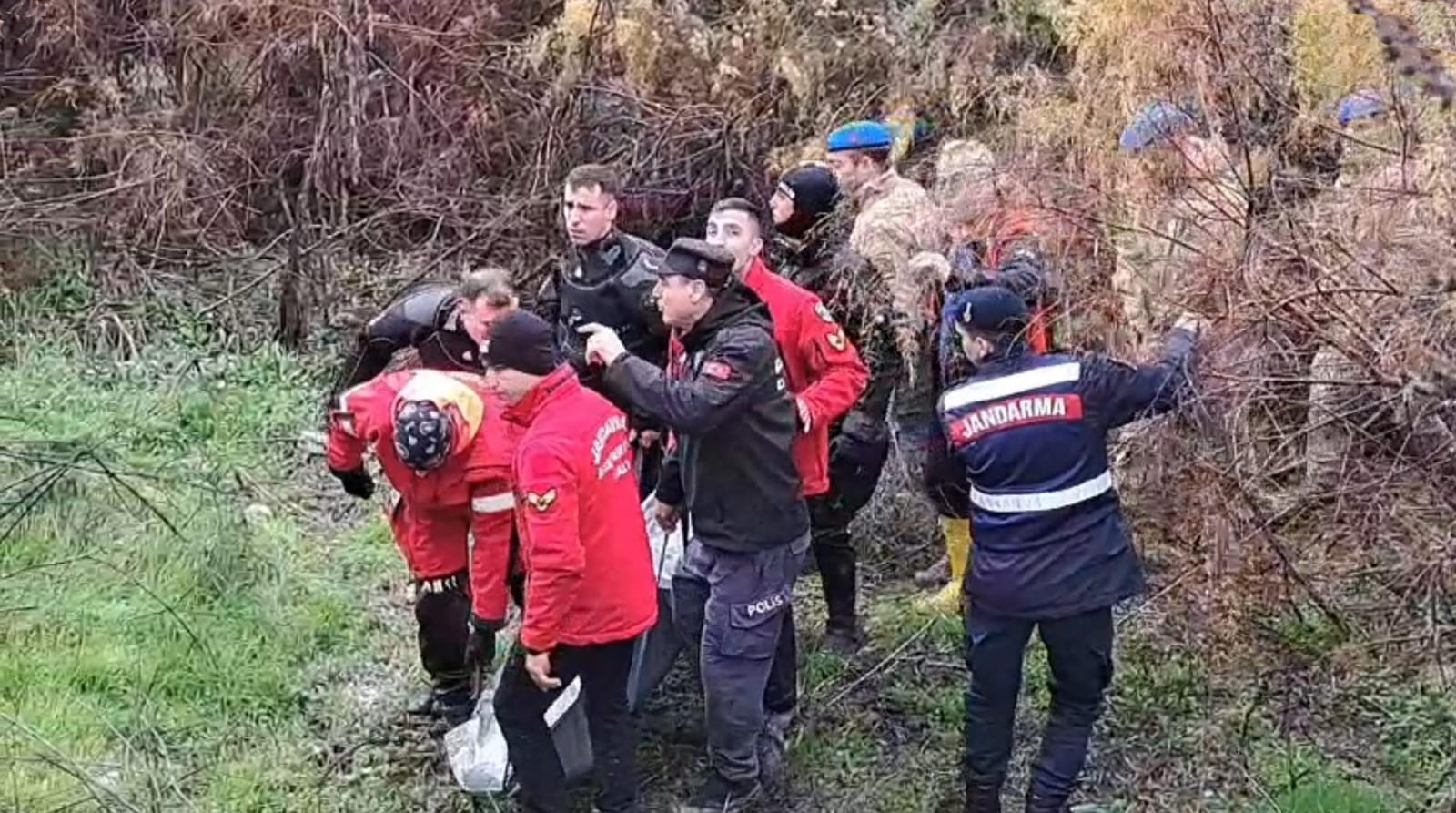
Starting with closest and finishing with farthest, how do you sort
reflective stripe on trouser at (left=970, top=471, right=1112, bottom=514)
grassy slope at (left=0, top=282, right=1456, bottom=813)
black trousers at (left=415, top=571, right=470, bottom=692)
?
reflective stripe on trouser at (left=970, top=471, right=1112, bottom=514), grassy slope at (left=0, top=282, right=1456, bottom=813), black trousers at (left=415, top=571, right=470, bottom=692)

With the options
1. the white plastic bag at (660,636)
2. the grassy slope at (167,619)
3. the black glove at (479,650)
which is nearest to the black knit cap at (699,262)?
the white plastic bag at (660,636)

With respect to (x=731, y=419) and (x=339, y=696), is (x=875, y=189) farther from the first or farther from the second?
(x=339, y=696)

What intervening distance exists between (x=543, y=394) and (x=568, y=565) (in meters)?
0.46

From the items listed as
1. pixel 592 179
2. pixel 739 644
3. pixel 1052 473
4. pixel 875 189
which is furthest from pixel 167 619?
pixel 1052 473

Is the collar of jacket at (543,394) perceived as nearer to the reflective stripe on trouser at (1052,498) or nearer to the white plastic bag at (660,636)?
the white plastic bag at (660,636)

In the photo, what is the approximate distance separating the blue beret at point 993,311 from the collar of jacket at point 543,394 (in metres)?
1.07

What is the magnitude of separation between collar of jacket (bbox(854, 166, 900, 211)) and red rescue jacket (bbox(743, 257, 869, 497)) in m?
0.59

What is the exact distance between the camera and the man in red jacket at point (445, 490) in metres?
4.67

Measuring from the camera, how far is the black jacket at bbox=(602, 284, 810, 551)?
14.5 ft

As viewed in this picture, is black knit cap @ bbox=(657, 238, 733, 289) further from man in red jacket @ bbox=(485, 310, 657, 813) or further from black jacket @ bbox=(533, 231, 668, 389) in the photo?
black jacket @ bbox=(533, 231, 668, 389)

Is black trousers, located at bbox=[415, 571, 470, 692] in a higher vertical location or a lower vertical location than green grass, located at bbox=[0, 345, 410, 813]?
higher

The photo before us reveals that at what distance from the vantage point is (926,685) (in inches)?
219

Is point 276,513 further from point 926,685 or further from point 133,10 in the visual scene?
point 133,10

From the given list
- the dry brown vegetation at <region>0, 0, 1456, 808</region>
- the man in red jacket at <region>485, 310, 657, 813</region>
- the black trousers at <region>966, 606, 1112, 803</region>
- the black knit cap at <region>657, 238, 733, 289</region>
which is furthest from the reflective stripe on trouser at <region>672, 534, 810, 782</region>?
the dry brown vegetation at <region>0, 0, 1456, 808</region>
